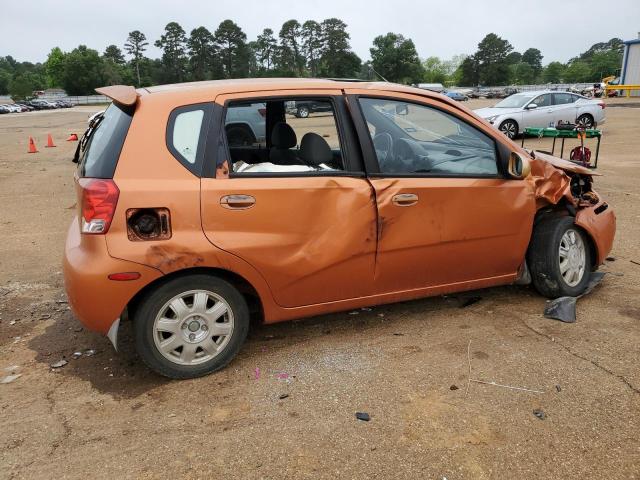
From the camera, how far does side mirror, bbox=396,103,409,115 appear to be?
3688mm

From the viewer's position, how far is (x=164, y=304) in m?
3.05

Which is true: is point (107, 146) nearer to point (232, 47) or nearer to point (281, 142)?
point (281, 142)

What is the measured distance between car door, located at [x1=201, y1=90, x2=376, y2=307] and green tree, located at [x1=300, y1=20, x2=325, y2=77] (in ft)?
379

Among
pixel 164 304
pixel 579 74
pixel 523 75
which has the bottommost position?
pixel 164 304

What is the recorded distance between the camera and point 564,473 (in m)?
2.40

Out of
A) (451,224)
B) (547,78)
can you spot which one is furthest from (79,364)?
(547,78)

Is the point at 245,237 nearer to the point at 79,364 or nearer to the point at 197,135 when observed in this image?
the point at 197,135

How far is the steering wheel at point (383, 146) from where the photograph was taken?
3.52 metres

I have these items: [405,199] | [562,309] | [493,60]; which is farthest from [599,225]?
[493,60]

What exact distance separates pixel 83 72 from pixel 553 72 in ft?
341

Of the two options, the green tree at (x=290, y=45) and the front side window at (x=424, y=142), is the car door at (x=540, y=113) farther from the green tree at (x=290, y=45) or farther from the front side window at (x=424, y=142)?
the green tree at (x=290, y=45)

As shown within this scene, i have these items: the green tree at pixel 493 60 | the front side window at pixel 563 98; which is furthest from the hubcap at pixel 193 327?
the green tree at pixel 493 60

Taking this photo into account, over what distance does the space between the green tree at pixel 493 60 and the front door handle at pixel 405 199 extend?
11914 centimetres

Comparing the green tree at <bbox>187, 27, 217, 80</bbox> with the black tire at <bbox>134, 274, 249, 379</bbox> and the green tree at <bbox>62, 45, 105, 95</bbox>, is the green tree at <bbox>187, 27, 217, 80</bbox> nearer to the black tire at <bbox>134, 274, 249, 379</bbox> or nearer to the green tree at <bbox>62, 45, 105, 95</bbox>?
the green tree at <bbox>62, 45, 105, 95</bbox>
